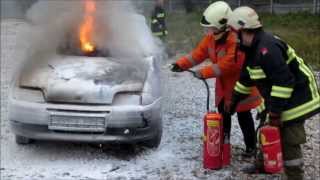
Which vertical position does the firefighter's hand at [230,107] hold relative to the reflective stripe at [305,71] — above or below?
below

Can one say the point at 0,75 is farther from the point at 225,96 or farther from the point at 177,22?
the point at 177,22

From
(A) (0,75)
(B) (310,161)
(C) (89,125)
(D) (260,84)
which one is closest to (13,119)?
(C) (89,125)

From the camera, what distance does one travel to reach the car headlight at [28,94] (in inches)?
236

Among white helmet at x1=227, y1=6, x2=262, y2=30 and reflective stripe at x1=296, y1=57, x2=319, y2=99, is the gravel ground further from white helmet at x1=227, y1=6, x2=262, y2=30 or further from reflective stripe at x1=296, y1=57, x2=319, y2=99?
white helmet at x1=227, y1=6, x2=262, y2=30

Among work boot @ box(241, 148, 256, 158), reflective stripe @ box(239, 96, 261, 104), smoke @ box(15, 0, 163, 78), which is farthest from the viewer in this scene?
smoke @ box(15, 0, 163, 78)

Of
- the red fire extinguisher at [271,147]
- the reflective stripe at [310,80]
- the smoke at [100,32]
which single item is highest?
the smoke at [100,32]

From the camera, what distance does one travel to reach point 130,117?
19.3ft

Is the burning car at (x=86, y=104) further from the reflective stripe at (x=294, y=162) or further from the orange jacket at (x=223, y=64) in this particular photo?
the reflective stripe at (x=294, y=162)

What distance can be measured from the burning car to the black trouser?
0.73 metres

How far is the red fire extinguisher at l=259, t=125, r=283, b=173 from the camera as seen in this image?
16.1 feet

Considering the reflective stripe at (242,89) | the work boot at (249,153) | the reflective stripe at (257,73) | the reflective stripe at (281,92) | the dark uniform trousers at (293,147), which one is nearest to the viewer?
the reflective stripe at (281,92)

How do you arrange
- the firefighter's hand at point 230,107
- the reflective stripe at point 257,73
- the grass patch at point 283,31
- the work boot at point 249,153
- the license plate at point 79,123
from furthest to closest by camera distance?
the grass patch at point 283,31, the work boot at point 249,153, the license plate at point 79,123, the firefighter's hand at point 230,107, the reflective stripe at point 257,73

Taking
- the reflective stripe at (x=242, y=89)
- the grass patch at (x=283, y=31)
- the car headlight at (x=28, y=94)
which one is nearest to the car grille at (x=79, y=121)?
the car headlight at (x=28, y=94)

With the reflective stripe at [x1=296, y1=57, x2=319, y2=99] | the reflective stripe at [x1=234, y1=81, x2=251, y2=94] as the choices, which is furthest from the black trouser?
the reflective stripe at [x1=296, y1=57, x2=319, y2=99]
